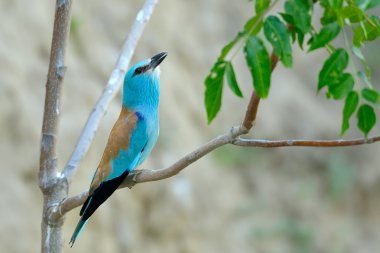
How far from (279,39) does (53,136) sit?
106 cm

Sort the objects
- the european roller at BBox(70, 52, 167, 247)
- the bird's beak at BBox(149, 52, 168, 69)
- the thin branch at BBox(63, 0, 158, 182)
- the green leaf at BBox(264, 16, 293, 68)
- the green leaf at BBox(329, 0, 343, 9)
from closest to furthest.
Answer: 1. the green leaf at BBox(329, 0, 343, 9)
2. the green leaf at BBox(264, 16, 293, 68)
3. the thin branch at BBox(63, 0, 158, 182)
4. the european roller at BBox(70, 52, 167, 247)
5. the bird's beak at BBox(149, 52, 168, 69)

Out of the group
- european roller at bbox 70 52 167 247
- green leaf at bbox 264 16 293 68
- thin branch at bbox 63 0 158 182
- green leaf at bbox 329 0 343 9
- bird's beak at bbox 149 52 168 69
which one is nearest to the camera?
green leaf at bbox 329 0 343 9

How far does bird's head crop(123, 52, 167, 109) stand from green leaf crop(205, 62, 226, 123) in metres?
1.13

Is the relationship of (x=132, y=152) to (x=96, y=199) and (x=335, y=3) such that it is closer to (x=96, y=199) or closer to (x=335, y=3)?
(x=96, y=199)

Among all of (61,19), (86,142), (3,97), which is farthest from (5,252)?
(61,19)

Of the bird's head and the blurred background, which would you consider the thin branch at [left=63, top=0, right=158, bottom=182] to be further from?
the blurred background

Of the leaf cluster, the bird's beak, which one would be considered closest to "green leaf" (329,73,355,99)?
the leaf cluster

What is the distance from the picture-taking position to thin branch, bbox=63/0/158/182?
281cm

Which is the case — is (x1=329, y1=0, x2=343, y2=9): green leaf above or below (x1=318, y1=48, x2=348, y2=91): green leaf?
above

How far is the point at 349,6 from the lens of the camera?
6.38 feet

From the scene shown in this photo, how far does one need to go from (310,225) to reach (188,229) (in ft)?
4.95

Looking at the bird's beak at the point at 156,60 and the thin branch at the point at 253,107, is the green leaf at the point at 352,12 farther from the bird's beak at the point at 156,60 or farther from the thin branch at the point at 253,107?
the bird's beak at the point at 156,60

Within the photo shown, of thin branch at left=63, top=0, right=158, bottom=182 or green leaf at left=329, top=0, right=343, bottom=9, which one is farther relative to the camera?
thin branch at left=63, top=0, right=158, bottom=182

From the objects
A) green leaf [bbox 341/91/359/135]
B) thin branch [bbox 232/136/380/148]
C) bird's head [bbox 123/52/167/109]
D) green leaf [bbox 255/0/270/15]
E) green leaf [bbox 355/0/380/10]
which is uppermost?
bird's head [bbox 123/52/167/109]
